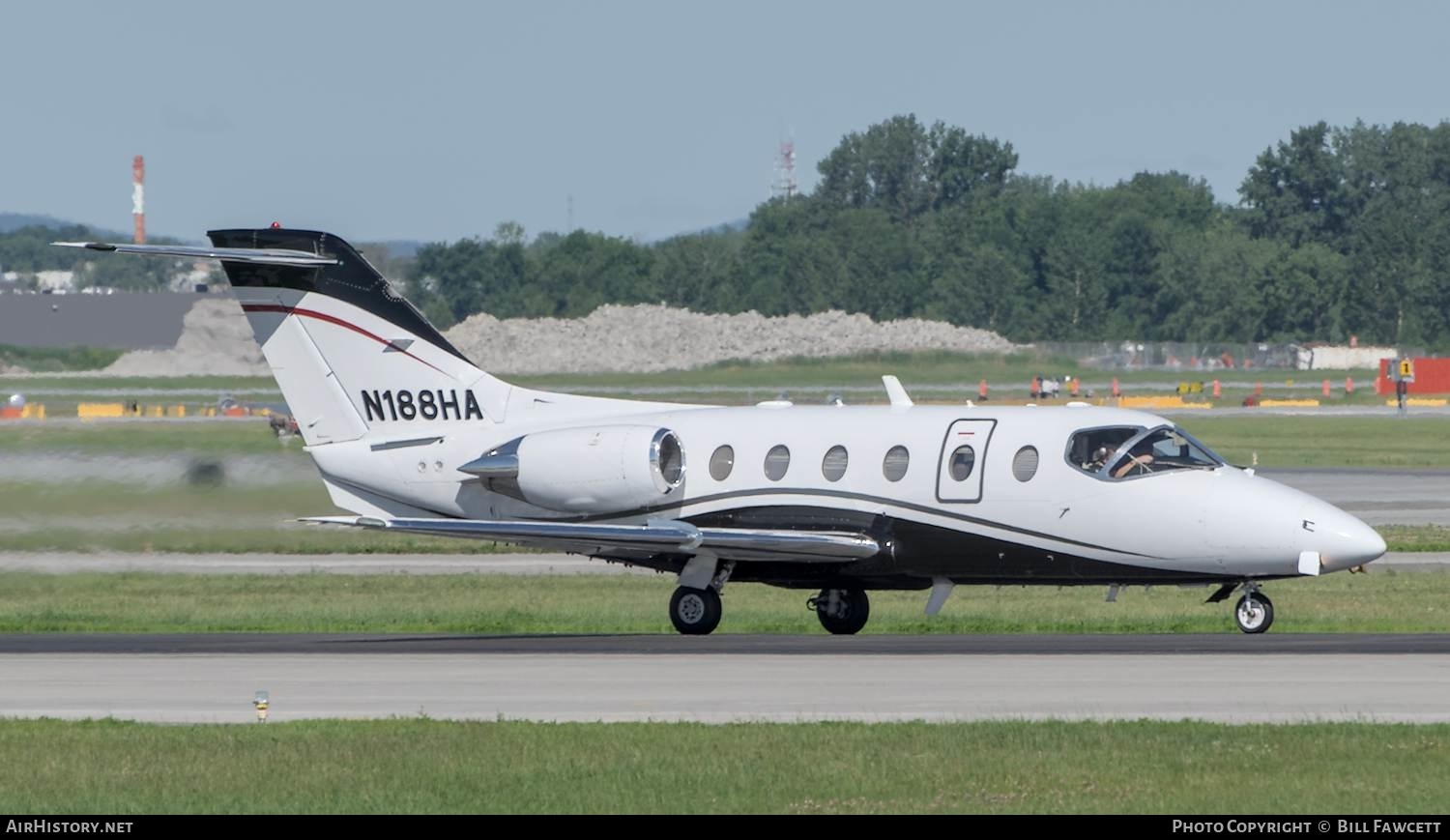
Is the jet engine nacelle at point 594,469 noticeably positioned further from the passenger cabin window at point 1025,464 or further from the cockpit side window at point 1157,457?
the cockpit side window at point 1157,457

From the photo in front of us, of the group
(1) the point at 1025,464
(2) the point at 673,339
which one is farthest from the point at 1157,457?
(2) the point at 673,339

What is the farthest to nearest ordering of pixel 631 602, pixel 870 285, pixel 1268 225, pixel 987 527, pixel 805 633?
pixel 1268 225 → pixel 870 285 → pixel 631 602 → pixel 805 633 → pixel 987 527

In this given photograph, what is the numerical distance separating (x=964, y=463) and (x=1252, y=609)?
13.0 feet

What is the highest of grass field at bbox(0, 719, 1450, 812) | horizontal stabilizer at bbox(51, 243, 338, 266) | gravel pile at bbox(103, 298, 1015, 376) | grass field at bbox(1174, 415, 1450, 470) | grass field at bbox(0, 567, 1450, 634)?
horizontal stabilizer at bbox(51, 243, 338, 266)

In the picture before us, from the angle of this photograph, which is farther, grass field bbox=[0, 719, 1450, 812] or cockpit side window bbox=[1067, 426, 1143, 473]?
cockpit side window bbox=[1067, 426, 1143, 473]

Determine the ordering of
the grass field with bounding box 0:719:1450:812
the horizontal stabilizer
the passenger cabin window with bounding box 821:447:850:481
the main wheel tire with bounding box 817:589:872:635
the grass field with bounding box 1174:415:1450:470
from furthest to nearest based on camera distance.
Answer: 1. the grass field with bounding box 1174:415:1450:470
2. the main wheel tire with bounding box 817:589:872:635
3. the horizontal stabilizer
4. the passenger cabin window with bounding box 821:447:850:481
5. the grass field with bounding box 0:719:1450:812

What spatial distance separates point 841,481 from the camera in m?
27.8

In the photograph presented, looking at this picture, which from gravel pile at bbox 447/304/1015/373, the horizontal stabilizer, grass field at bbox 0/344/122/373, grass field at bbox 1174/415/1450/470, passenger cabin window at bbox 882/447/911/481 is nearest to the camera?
passenger cabin window at bbox 882/447/911/481

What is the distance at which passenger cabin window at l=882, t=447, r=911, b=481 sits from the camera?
2755 cm

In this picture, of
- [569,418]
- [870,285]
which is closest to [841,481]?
[569,418]

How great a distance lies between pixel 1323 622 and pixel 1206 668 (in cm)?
713

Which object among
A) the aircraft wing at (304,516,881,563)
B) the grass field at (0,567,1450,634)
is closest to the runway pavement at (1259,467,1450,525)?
the grass field at (0,567,1450,634)

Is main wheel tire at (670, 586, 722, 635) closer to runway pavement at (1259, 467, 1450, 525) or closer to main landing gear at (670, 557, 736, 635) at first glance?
main landing gear at (670, 557, 736, 635)
